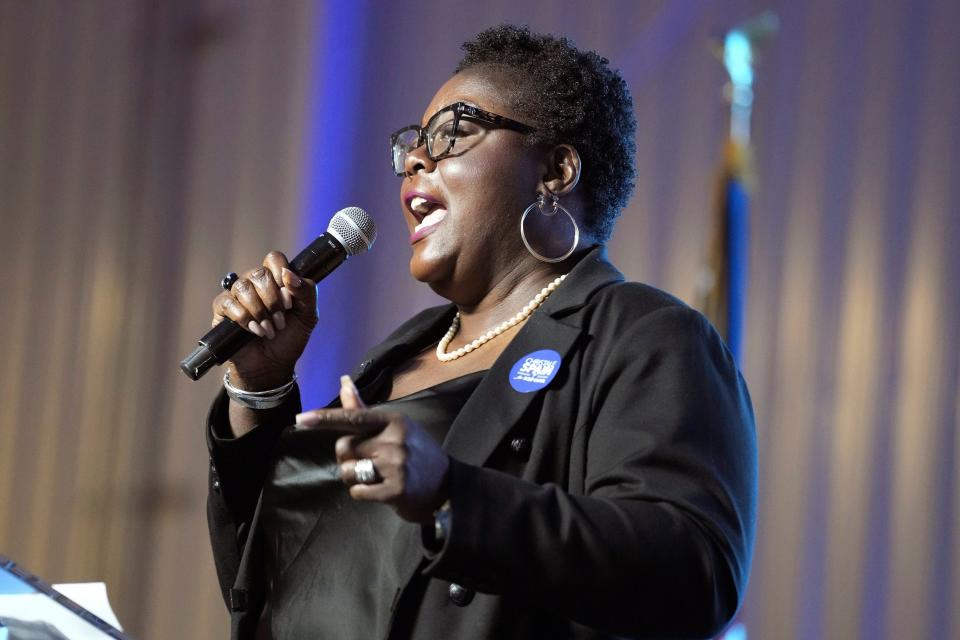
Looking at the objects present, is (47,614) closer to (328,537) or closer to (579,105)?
(328,537)

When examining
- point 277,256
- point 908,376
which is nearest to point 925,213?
point 908,376

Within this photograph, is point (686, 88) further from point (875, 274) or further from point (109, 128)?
point (109, 128)

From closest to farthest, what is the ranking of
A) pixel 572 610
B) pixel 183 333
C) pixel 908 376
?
Result: pixel 572 610 → pixel 908 376 → pixel 183 333

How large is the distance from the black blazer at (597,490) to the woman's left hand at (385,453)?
0.05 metres

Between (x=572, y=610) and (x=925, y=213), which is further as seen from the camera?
(x=925, y=213)

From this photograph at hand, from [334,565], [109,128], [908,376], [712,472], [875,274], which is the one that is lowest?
[334,565]

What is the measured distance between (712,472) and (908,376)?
1.81 meters

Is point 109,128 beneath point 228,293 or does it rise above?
above

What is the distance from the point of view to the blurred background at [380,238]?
9.71 feet

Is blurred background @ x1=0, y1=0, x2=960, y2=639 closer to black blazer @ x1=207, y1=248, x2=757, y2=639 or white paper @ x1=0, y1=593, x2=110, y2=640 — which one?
black blazer @ x1=207, y1=248, x2=757, y2=639

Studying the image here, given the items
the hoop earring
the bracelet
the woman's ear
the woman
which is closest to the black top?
the woman

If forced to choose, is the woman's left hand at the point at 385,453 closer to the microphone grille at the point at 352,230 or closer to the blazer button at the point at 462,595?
the blazer button at the point at 462,595

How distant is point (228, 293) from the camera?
5.94ft

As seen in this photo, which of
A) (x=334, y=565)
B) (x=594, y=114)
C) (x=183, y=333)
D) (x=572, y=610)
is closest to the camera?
(x=572, y=610)
